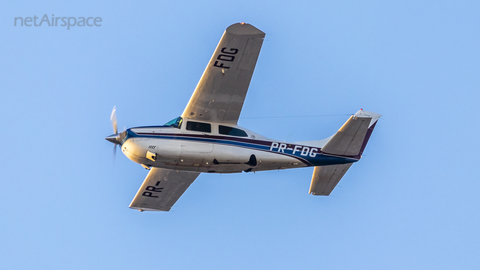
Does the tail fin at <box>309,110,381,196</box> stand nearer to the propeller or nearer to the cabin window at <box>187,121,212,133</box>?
the cabin window at <box>187,121,212,133</box>

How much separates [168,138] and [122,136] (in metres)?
1.53

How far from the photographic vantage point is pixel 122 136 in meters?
22.2

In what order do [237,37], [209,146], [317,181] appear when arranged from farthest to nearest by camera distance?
1. [317,181]
2. [209,146]
3. [237,37]

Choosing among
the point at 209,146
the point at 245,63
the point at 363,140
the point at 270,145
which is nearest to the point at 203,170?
the point at 209,146

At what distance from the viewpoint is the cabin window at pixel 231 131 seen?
902 inches

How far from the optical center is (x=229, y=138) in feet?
75.2

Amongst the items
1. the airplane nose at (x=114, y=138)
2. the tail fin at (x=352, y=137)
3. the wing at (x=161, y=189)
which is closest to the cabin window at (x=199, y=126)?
the airplane nose at (x=114, y=138)

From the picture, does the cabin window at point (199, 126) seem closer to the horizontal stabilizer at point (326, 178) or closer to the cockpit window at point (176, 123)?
the cockpit window at point (176, 123)

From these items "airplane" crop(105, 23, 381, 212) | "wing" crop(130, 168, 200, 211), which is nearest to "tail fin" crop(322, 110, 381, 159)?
"airplane" crop(105, 23, 381, 212)

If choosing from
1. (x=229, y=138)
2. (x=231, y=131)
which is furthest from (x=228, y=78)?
(x=229, y=138)

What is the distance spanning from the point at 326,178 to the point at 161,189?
21.1 ft

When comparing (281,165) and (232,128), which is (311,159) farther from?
(232,128)

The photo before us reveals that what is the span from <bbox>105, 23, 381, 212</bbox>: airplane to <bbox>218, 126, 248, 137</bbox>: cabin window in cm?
3

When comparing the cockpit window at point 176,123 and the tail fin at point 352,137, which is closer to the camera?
the cockpit window at point 176,123
